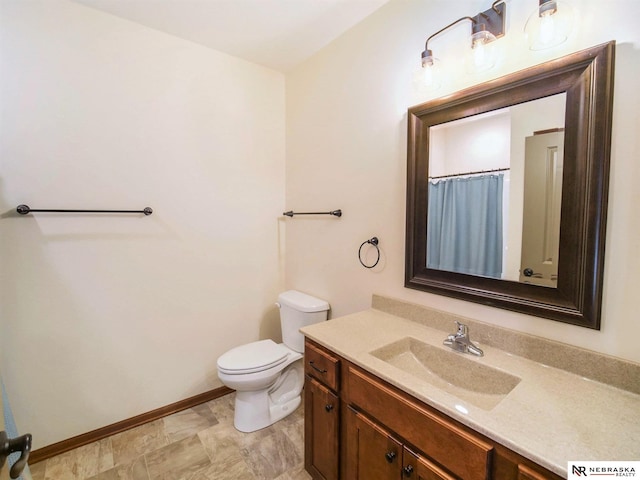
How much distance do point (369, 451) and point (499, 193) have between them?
1.17 m

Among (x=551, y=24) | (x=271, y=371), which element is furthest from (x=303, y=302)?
(x=551, y=24)

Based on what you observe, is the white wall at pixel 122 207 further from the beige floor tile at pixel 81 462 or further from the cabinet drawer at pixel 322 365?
the cabinet drawer at pixel 322 365

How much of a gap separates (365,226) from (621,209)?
1128 mm

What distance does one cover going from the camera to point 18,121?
5.23ft

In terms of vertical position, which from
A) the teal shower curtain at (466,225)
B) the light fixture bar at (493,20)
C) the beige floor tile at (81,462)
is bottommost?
the beige floor tile at (81,462)

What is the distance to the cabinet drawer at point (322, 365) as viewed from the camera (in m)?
1.34

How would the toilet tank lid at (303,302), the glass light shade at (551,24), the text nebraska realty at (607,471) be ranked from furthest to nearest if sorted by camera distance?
the toilet tank lid at (303,302), the glass light shade at (551,24), the text nebraska realty at (607,471)

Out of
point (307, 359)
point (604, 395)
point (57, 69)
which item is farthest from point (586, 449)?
point (57, 69)

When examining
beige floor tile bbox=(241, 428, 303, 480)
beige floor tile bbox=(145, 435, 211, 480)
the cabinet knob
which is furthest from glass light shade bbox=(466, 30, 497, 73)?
beige floor tile bbox=(145, 435, 211, 480)

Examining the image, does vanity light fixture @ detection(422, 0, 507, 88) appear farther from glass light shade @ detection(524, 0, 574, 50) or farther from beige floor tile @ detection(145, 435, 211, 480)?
beige floor tile @ detection(145, 435, 211, 480)

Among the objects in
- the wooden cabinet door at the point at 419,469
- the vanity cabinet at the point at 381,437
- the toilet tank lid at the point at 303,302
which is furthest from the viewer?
the toilet tank lid at the point at 303,302

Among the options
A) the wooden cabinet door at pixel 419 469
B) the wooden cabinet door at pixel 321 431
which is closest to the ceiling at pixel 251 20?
the wooden cabinet door at pixel 321 431

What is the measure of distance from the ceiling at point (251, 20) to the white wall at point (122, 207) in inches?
4.5

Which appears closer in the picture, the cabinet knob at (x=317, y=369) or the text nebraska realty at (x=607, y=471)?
the text nebraska realty at (x=607, y=471)
